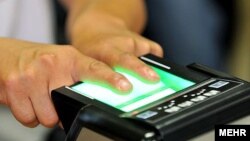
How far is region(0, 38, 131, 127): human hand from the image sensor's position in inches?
28.3

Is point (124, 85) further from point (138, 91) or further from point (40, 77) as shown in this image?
point (40, 77)

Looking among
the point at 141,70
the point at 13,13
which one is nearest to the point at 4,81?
the point at 141,70

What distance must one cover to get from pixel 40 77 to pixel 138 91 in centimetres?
14

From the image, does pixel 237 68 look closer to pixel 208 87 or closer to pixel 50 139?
pixel 50 139

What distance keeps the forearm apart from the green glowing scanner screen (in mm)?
237

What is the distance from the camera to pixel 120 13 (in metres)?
0.96

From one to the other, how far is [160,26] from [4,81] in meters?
0.65

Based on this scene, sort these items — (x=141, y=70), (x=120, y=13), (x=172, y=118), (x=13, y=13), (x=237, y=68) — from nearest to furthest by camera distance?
1. (x=172, y=118)
2. (x=141, y=70)
3. (x=120, y=13)
4. (x=13, y=13)
5. (x=237, y=68)

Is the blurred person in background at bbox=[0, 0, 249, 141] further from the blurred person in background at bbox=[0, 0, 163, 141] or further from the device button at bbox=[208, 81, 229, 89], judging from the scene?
the device button at bbox=[208, 81, 229, 89]

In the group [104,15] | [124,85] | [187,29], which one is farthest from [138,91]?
[187,29]

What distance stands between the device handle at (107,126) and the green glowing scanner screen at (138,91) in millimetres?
22

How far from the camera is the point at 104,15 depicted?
936mm

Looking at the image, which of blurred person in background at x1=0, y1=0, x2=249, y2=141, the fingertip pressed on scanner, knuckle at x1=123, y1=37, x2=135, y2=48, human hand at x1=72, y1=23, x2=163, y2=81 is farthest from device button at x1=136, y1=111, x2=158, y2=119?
blurred person in background at x1=0, y1=0, x2=249, y2=141

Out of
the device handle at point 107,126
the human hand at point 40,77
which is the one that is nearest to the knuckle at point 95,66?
the human hand at point 40,77
